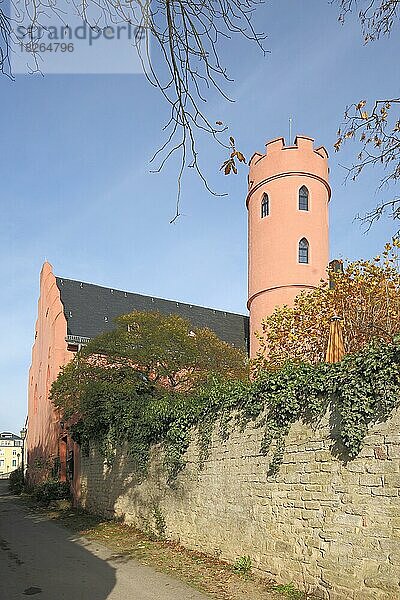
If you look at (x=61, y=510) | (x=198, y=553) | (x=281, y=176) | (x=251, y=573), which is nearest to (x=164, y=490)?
(x=198, y=553)

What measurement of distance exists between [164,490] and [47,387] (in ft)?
64.7

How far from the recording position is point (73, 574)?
10.0 m

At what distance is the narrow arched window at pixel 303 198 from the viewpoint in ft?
83.7

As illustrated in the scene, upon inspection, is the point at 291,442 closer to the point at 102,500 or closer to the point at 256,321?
the point at 102,500

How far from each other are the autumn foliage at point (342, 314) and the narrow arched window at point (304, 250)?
328 inches

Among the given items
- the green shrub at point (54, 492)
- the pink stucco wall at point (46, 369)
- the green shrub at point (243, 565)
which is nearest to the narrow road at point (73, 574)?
the green shrub at point (243, 565)

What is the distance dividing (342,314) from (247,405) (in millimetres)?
5734

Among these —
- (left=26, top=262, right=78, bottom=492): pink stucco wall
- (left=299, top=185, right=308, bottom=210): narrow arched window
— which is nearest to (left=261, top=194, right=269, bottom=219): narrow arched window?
(left=299, top=185, right=308, bottom=210): narrow arched window

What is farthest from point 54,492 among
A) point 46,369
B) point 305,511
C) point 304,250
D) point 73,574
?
point 305,511

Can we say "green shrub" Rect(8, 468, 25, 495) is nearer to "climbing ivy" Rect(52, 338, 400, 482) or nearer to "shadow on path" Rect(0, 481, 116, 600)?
"climbing ivy" Rect(52, 338, 400, 482)

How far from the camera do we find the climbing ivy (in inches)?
300

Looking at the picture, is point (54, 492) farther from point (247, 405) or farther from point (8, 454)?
point (8, 454)

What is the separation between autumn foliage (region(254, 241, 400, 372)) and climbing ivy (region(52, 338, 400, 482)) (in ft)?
8.59

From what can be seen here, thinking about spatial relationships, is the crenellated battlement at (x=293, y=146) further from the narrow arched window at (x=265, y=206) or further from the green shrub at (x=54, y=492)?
the green shrub at (x=54, y=492)
